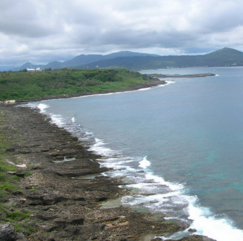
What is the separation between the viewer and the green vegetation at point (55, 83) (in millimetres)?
112250

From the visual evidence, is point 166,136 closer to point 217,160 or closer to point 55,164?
point 217,160

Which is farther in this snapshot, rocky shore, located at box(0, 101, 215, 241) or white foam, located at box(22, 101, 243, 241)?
white foam, located at box(22, 101, 243, 241)

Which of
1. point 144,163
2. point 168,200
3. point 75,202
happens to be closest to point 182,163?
point 144,163

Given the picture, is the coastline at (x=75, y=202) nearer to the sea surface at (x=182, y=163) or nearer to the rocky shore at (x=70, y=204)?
the rocky shore at (x=70, y=204)

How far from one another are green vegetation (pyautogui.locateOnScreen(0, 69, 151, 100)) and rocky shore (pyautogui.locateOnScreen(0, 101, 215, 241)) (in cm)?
8542

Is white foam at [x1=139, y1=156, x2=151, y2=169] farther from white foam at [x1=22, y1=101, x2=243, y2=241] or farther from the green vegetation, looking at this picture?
the green vegetation

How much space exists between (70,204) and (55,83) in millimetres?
117185

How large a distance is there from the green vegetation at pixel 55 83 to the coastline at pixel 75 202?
84.8 m

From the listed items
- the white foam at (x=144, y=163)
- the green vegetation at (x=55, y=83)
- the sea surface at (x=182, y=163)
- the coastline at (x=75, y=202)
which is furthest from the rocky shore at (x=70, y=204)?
the green vegetation at (x=55, y=83)

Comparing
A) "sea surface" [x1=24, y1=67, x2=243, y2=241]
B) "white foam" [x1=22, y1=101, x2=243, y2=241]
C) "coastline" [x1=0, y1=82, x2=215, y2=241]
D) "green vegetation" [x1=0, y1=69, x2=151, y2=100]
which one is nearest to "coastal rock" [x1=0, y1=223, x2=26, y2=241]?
"coastline" [x1=0, y1=82, x2=215, y2=241]

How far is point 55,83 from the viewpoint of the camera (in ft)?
424

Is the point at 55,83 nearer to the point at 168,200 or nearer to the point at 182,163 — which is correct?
the point at 182,163

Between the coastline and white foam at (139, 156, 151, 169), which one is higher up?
the coastline

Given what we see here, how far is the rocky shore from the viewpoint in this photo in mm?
13917
